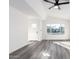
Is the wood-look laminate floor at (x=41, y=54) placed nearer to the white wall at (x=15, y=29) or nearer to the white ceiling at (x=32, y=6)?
the white wall at (x=15, y=29)

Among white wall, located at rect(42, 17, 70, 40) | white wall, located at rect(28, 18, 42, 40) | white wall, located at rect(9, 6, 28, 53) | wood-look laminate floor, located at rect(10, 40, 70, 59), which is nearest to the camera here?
wood-look laminate floor, located at rect(10, 40, 70, 59)

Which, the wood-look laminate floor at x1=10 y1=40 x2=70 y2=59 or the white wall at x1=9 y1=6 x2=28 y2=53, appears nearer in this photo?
the wood-look laminate floor at x1=10 y1=40 x2=70 y2=59

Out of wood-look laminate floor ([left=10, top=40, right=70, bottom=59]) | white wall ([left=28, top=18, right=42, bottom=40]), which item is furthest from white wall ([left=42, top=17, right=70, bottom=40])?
wood-look laminate floor ([left=10, top=40, right=70, bottom=59])

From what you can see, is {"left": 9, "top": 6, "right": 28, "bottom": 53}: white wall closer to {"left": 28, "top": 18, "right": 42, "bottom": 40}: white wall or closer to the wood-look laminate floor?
the wood-look laminate floor

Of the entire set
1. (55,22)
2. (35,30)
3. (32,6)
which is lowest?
(35,30)

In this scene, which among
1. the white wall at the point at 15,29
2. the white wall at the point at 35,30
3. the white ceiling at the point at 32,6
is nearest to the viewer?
the white ceiling at the point at 32,6

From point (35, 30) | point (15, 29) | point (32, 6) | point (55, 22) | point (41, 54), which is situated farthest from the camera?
point (55, 22)

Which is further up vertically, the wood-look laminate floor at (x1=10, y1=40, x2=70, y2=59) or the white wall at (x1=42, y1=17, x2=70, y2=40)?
the white wall at (x1=42, y1=17, x2=70, y2=40)

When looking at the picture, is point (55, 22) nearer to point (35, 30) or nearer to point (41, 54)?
point (35, 30)

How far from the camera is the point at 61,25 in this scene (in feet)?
44.0

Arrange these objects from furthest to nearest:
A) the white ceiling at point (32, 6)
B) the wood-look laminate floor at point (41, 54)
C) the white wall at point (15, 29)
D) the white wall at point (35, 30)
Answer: the white wall at point (35, 30) < the white wall at point (15, 29) < the white ceiling at point (32, 6) < the wood-look laminate floor at point (41, 54)

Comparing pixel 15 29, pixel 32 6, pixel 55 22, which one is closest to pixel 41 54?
pixel 15 29

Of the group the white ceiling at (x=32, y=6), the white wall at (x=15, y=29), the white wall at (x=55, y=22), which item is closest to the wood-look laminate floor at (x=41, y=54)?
the white wall at (x=15, y=29)
